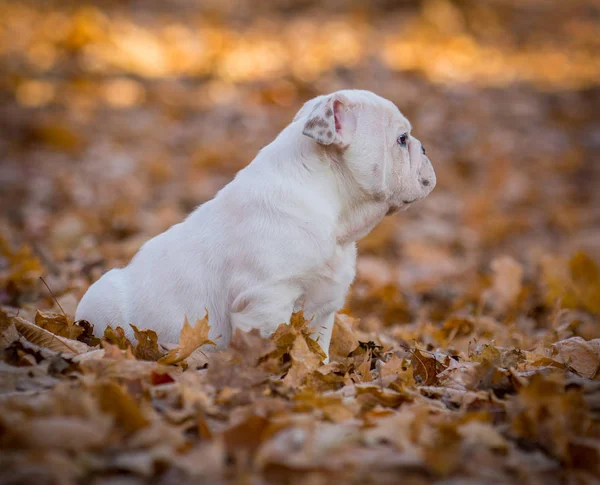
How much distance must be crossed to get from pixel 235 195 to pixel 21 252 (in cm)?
250

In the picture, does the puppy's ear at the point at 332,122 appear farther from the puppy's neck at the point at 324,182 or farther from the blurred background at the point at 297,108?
the blurred background at the point at 297,108

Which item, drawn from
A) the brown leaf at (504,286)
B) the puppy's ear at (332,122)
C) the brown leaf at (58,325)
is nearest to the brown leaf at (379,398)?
the puppy's ear at (332,122)

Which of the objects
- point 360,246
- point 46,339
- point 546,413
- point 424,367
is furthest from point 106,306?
point 360,246

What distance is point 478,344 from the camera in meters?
3.55

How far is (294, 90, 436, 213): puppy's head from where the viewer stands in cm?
Result: 294

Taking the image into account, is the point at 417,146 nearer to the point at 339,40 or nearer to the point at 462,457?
the point at 462,457

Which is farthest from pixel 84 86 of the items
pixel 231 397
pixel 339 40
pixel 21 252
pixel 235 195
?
pixel 231 397

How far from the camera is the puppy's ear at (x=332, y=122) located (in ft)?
9.49

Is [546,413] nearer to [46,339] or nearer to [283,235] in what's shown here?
[283,235]

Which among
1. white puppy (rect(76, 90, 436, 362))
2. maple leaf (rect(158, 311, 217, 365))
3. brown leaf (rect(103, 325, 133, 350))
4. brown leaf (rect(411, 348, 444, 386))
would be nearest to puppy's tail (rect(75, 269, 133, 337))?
white puppy (rect(76, 90, 436, 362))

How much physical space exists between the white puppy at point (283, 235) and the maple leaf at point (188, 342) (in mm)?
173

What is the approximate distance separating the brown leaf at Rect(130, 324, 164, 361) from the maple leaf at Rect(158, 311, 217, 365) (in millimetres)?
168

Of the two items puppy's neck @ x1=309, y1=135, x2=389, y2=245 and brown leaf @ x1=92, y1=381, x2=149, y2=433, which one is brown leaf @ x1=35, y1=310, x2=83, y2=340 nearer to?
brown leaf @ x1=92, y1=381, x2=149, y2=433

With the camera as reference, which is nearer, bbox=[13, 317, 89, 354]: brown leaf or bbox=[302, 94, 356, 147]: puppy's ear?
bbox=[13, 317, 89, 354]: brown leaf
